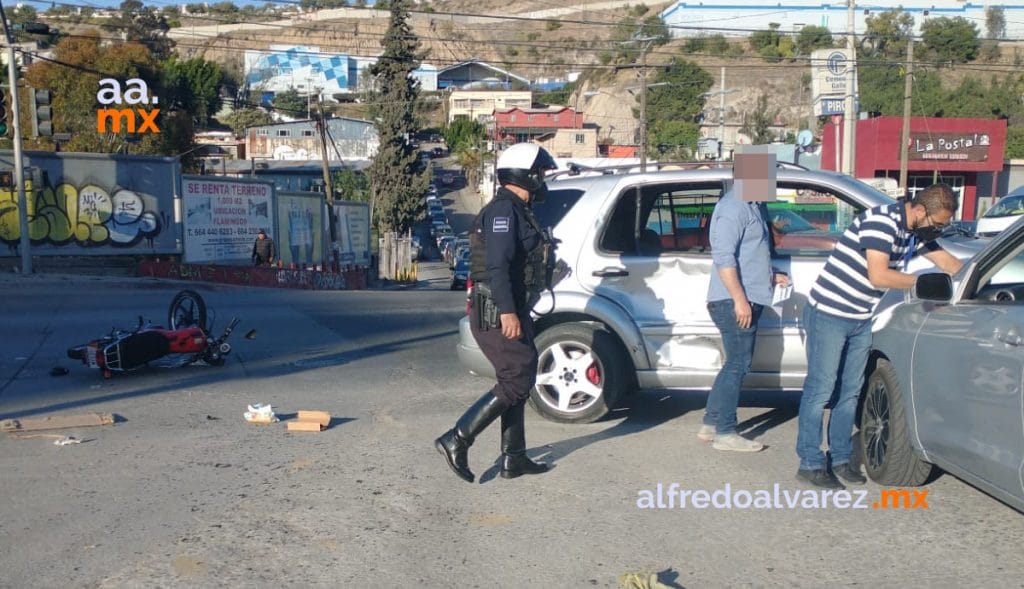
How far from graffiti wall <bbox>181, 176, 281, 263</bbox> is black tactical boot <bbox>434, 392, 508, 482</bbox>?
27.4 meters

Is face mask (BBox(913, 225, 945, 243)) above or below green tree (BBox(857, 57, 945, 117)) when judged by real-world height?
below

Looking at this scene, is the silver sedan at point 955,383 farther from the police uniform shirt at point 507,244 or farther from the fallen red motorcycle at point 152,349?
the fallen red motorcycle at point 152,349

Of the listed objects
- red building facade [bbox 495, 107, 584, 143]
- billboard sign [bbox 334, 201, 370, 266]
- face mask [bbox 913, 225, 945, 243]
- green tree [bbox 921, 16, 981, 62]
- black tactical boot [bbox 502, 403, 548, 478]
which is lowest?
billboard sign [bbox 334, 201, 370, 266]

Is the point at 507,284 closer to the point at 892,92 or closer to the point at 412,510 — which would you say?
the point at 412,510

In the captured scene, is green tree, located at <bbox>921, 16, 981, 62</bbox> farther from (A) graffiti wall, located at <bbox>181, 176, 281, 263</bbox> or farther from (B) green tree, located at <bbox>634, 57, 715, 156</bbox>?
(A) graffiti wall, located at <bbox>181, 176, 281, 263</bbox>

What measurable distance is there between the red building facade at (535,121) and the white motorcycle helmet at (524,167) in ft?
273

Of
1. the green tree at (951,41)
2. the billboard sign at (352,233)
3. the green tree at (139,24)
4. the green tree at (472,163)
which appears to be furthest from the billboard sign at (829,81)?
the green tree at (139,24)

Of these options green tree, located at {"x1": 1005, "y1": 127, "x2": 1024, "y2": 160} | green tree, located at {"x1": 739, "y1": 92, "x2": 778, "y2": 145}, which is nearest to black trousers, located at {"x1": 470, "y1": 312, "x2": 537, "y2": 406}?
green tree, located at {"x1": 1005, "y1": 127, "x2": 1024, "y2": 160}

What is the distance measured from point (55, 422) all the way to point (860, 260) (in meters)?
5.65

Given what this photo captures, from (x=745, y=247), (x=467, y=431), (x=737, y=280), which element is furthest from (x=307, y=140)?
(x=467, y=431)

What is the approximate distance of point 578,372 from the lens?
6.95m

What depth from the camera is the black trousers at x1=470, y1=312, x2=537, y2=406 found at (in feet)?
17.4

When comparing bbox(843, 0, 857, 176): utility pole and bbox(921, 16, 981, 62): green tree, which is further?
bbox(921, 16, 981, 62): green tree

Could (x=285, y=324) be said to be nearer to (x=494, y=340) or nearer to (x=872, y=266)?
(x=494, y=340)
